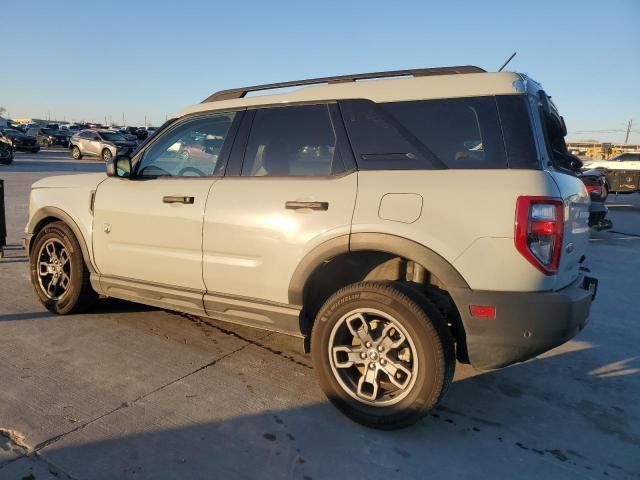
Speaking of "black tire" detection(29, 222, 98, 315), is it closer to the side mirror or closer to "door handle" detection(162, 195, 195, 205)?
the side mirror

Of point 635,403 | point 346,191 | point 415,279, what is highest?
point 346,191

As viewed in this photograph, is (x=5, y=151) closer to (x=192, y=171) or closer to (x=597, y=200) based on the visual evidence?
(x=192, y=171)

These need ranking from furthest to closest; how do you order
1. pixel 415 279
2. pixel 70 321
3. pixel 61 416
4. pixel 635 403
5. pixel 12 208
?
pixel 12 208 → pixel 70 321 → pixel 635 403 → pixel 415 279 → pixel 61 416

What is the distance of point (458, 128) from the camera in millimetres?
2748

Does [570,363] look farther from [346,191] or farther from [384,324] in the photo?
[346,191]

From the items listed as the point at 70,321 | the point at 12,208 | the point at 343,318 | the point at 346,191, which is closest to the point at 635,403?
the point at 343,318

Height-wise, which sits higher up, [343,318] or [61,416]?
[343,318]

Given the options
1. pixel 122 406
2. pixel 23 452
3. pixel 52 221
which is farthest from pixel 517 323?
pixel 52 221

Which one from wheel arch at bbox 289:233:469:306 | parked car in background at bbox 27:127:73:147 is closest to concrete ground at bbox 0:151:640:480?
wheel arch at bbox 289:233:469:306

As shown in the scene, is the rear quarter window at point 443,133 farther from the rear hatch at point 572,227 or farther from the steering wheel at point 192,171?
the steering wheel at point 192,171

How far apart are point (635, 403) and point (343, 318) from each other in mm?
2080

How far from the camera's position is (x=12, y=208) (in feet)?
32.7

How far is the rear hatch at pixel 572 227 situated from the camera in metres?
2.60

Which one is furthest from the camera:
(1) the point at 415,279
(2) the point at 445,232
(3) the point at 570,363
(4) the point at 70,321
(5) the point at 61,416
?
(4) the point at 70,321
